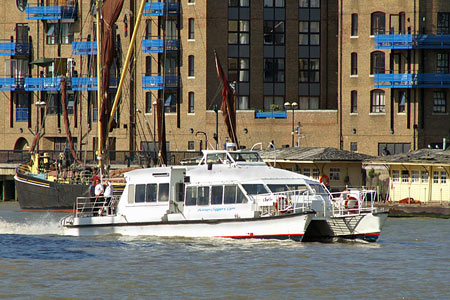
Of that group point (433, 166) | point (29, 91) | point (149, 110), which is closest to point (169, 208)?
point (433, 166)

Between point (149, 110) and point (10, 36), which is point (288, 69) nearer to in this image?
point (149, 110)

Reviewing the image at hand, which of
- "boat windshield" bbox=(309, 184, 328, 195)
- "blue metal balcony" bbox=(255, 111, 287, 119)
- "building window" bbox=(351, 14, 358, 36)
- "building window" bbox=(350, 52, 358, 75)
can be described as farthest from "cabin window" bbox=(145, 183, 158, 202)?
"building window" bbox=(351, 14, 358, 36)

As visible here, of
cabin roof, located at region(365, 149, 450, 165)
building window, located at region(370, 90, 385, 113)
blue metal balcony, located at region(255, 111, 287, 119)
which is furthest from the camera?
blue metal balcony, located at region(255, 111, 287, 119)

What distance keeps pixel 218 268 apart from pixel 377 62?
53001mm

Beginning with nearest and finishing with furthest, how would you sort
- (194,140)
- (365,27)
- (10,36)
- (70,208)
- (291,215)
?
(291,215) < (70,208) < (365,27) < (194,140) < (10,36)

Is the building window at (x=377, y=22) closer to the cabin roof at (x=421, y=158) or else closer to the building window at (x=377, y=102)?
the building window at (x=377, y=102)

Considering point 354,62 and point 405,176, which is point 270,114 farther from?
point 405,176

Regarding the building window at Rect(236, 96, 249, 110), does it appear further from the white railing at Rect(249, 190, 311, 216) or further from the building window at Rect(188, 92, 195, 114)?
the white railing at Rect(249, 190, 311, 216)

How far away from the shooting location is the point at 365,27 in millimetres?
85062

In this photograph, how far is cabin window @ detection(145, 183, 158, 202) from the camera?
44.5 m

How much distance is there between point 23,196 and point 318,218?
39.4 metres

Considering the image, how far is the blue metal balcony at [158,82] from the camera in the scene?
9319 cm

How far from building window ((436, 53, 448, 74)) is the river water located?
39.9m

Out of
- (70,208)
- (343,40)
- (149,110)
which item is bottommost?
(70,208)
